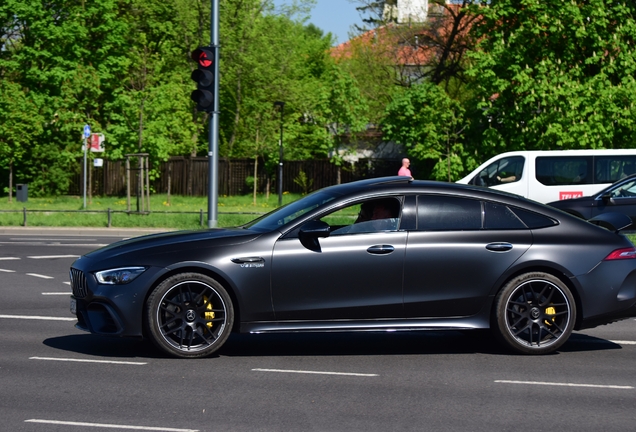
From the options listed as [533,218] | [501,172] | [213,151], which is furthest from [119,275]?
[501,172]

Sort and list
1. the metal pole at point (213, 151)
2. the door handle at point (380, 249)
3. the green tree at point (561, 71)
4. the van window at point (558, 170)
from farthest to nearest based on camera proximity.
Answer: the green tree at point (561, 71) → the van window at point (558, 170) → the metal pole at point (213, 151) → the door handle at point (380, 249)

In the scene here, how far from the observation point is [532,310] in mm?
8141

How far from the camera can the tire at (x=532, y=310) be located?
8.12 meters

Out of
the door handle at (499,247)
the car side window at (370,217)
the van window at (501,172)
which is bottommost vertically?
the door handle at (499,247)

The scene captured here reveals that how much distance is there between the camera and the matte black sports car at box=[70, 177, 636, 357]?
307 inches

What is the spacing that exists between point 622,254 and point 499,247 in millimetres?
1115

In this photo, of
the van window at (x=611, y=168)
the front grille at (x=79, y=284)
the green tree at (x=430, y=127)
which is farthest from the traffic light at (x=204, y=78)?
the green tree at (x=430, y=127)

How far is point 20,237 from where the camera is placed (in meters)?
23.5

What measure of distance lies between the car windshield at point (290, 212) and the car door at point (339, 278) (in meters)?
0.27

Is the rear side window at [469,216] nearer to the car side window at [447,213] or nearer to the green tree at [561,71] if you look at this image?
the car side window at [447,213]

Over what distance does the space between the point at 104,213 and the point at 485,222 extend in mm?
21948

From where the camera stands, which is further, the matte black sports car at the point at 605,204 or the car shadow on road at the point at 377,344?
the matte black sports car at the point at 605,204

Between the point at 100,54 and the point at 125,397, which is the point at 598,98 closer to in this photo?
the point at 100,54

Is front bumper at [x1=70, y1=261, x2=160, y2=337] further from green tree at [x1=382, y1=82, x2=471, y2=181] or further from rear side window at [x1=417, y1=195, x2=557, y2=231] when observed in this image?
green tree at [x1=382, y1=82, x2=471, y2=181]
